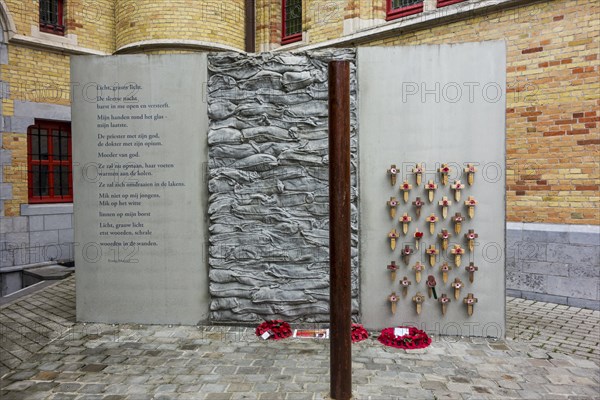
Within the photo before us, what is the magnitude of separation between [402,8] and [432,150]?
5.27 metres

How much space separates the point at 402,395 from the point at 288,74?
3955 mm

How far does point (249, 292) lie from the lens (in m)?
5.77

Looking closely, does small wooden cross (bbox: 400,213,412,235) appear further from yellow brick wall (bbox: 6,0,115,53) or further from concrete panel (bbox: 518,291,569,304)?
yellow brick wall (bbox: 6,0,115,53)

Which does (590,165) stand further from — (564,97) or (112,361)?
(112,361)

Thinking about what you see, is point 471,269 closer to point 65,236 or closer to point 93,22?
point 65,236

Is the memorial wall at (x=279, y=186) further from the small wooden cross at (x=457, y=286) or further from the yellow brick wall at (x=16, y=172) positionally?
the yellow brick wall at (x=16, y=172)

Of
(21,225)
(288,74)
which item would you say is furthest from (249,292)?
(21,225)

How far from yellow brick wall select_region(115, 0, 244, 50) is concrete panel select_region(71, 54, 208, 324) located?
16.7 ft

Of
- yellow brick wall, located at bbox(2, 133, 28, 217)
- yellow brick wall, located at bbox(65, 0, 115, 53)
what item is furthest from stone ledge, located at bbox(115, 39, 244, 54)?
yellow brick wall, located at bbox(2, 133, 28, 217)

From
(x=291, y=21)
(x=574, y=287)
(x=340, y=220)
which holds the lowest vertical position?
(x=574, y=287)

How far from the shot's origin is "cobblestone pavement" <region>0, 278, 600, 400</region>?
3.97 m

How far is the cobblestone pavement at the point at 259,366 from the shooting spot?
13.0 feet

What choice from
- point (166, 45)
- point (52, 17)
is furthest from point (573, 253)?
→ point (52, 17)

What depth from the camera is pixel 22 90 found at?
9195mm
